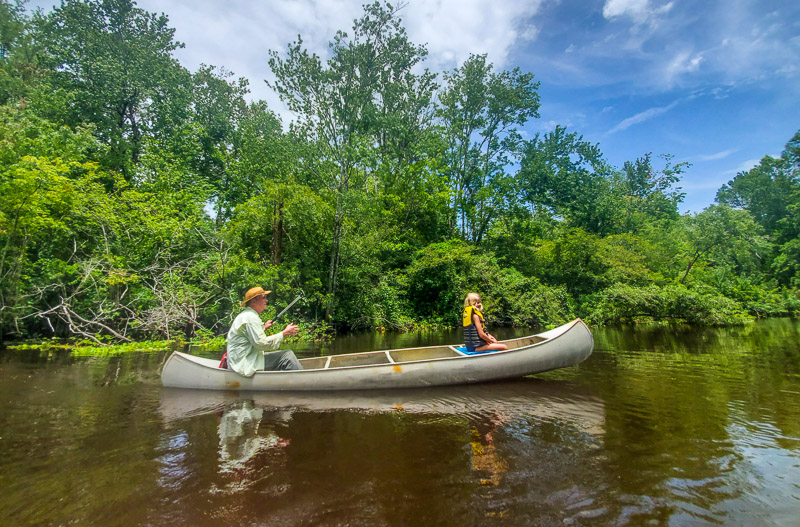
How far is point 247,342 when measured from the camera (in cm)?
566

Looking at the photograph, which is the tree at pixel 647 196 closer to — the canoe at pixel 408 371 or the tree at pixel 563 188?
the tree at pixel 563 188

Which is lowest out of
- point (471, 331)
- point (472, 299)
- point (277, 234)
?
point (471, 331)

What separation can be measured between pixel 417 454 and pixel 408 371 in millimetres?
2271

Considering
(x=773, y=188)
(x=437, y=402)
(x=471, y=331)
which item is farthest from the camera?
(x=773, y=188)

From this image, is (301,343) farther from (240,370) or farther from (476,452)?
(476,452)

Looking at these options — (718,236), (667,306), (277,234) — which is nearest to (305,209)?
(277,234)

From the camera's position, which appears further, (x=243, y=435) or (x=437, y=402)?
(x=437, y=402)

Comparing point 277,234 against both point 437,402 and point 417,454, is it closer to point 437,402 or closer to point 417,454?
point 437,402

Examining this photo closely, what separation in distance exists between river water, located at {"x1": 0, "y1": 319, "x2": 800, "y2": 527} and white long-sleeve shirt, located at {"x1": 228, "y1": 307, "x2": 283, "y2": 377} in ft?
1.59

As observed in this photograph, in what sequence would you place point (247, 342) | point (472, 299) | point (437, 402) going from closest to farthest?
1. point (437, 402)
2. point (247, 342)
3. point (472, 299)

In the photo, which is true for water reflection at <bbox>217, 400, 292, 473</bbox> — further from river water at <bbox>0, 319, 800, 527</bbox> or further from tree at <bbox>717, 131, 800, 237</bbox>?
tree at <bbox>717, 131, 800, 237</bbox>

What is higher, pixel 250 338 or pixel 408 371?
pixel 250 338

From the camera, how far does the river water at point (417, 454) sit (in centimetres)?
236

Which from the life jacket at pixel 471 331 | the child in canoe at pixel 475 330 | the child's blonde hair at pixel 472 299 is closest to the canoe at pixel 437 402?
the child in canoe at pixel 475 330
